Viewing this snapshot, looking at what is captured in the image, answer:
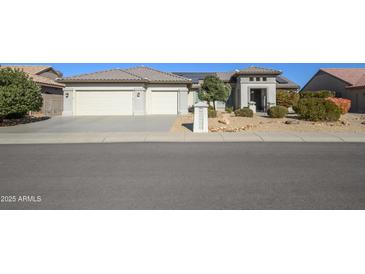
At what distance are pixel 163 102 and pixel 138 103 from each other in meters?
2.52

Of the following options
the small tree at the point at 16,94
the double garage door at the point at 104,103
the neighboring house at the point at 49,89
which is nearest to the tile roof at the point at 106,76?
the double garage door at the point at 104,103

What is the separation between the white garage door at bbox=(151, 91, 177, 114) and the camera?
89.5 feet

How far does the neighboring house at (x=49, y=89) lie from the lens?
26.3 metres

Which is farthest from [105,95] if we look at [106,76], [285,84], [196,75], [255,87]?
[285,84]

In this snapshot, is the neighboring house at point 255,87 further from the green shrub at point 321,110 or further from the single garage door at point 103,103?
the green shrub at point 321,110

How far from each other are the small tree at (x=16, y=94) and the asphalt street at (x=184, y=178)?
28.2 feet

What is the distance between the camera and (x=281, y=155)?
8.52 meters

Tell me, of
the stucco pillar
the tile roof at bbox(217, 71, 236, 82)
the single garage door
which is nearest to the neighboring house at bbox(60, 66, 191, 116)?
the single garage door

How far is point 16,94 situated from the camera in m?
17.1

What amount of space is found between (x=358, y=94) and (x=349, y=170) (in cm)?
2755

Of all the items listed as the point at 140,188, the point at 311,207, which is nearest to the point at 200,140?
the point at 140,188

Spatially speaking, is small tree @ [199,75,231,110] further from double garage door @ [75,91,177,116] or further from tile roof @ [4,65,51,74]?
tile roof @ [4,65,51,74]

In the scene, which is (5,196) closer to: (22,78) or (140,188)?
(140,188)

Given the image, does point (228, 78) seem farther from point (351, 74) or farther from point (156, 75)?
point (351, 74)
